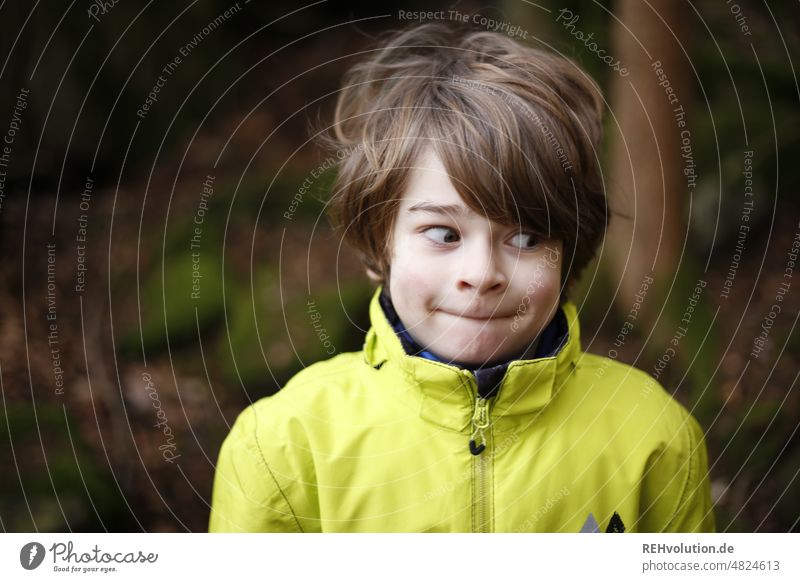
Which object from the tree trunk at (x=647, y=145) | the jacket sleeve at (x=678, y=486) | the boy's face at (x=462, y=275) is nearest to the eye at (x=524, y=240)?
the boy's face at (x=462, y=275)

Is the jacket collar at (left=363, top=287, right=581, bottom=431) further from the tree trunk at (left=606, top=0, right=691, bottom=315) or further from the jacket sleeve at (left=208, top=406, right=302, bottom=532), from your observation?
the tree trunk at (left=606, top=0, right=691, bottom=315)

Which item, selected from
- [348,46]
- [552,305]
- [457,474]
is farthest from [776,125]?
[457,474]

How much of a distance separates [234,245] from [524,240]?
168cm

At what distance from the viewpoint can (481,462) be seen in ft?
4.43

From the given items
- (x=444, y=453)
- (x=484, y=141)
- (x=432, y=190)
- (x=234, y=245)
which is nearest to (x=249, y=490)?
(x=444, y=453)

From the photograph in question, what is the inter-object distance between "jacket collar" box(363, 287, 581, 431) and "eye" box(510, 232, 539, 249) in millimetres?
177

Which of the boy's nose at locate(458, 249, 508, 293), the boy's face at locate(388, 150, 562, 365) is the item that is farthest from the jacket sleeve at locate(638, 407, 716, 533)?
the boy's nose at locate(458, 249, 508, 293)

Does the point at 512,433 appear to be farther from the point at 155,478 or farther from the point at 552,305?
the point at 155,478

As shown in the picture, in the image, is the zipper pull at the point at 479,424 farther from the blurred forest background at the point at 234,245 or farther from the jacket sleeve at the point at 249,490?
the blurred forest background at the point at 234,245

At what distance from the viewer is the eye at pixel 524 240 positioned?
1.29 m

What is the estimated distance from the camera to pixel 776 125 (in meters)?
3.02

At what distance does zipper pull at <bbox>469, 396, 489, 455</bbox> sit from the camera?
1324 millimetres

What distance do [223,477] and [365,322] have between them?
952 mm

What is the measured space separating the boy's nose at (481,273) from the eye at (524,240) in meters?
0.05
